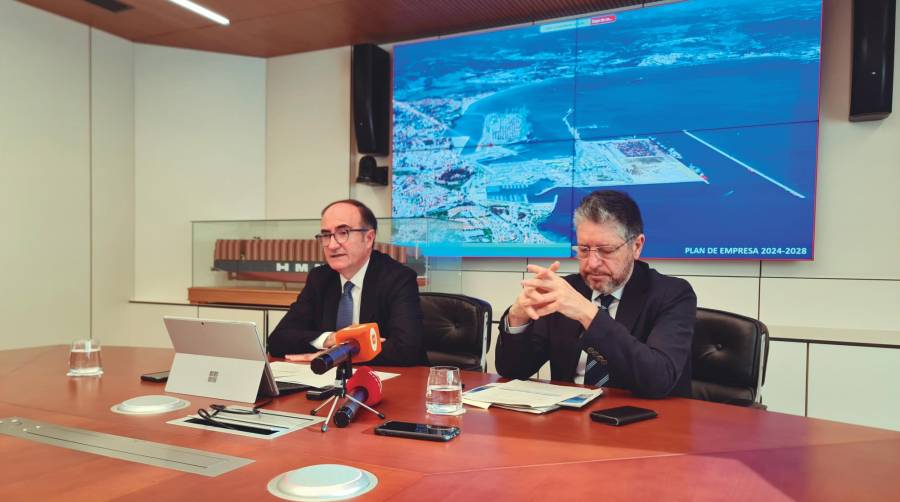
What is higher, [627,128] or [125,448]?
[627,128]

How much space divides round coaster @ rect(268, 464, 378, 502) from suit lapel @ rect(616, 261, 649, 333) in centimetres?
106

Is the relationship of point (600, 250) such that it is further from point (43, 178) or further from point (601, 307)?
point (43, 178)

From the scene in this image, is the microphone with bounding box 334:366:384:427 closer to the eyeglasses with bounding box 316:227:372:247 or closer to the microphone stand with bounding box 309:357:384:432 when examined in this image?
the microphone stand with bounding box 309:357:384:432

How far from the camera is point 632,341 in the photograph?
152 centimetres

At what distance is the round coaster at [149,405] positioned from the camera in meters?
1.37

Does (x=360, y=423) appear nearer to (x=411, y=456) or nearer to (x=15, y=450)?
(x=411, y=456)

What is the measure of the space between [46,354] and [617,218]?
2.11m

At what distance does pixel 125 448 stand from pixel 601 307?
1.27 meters

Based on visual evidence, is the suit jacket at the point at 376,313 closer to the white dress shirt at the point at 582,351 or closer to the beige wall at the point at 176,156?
the white dress shirt at the point at 582,351

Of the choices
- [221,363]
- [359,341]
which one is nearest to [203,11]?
[221,363]

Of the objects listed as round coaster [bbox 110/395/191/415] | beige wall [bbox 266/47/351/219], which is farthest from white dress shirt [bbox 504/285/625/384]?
beige wall [bbox 266/47/351/219]

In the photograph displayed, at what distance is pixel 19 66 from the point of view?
4027mm

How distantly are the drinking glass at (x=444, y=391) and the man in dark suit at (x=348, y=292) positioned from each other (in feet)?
2.53

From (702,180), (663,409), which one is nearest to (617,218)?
(663,409)
